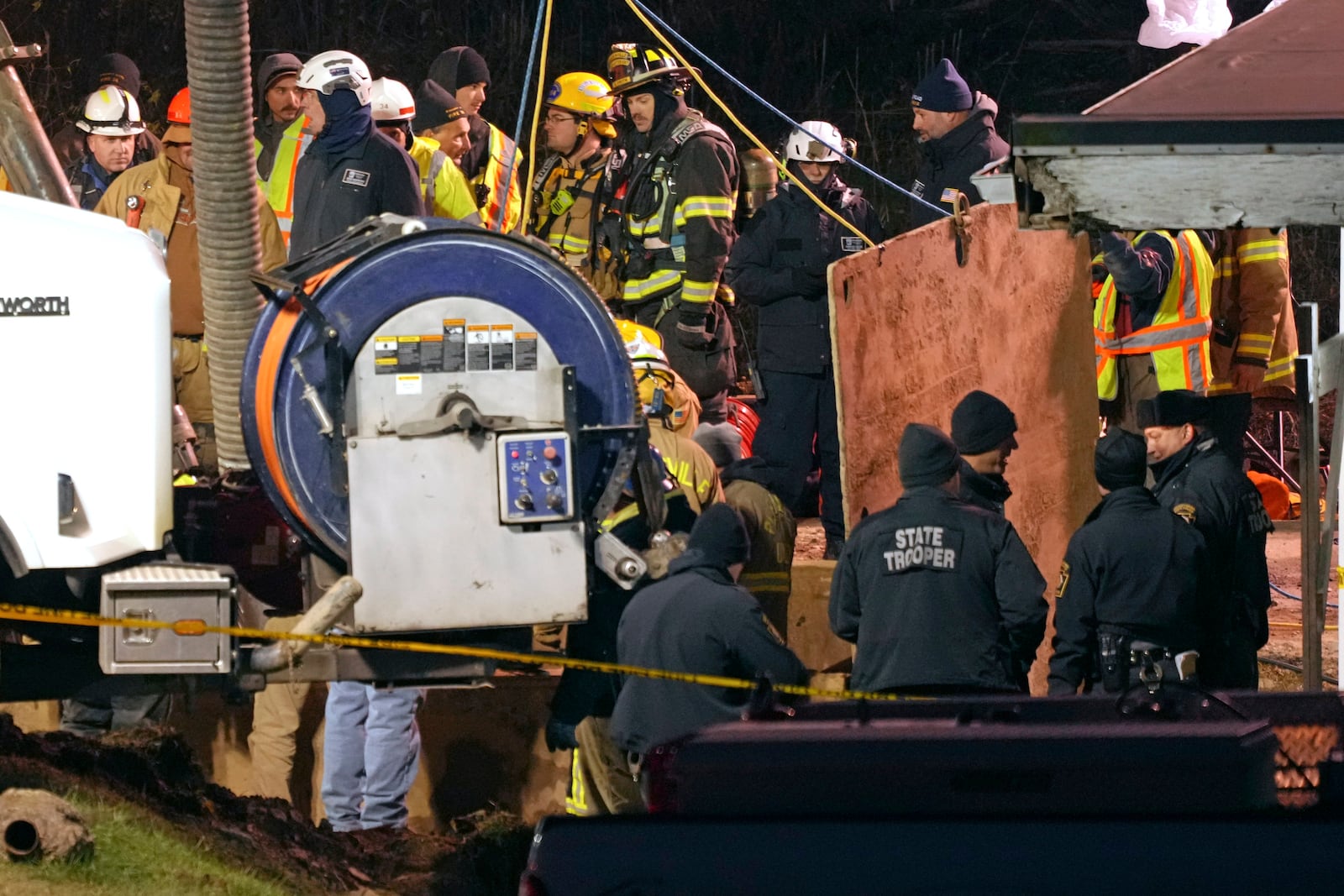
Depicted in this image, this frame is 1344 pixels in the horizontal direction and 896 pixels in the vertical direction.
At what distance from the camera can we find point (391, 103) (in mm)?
11203

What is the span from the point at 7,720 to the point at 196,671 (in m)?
1.93

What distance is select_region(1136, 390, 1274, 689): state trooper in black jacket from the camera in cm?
829

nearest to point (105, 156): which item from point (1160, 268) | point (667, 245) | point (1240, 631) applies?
point (667, 245)

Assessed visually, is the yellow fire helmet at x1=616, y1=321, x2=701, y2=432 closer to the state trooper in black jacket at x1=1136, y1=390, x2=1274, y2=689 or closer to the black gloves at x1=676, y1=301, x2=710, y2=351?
the state trooper in black jacket at x1=1136, y1=390, x2=1274, y2=689

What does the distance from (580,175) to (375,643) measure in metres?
6.16

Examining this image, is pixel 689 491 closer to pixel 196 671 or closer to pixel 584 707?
pixel 584 707

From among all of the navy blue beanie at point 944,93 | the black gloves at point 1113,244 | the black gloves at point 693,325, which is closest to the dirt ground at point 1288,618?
the black gloves at point 1113,244

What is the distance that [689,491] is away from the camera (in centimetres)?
853

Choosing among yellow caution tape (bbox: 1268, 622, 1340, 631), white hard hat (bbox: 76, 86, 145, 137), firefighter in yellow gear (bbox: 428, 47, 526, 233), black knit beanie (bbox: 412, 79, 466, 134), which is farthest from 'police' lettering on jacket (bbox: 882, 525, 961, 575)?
white hard hat (bbox: 76, 86, 145, 137)

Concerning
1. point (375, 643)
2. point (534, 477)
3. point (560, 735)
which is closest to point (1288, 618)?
point (560, 735)

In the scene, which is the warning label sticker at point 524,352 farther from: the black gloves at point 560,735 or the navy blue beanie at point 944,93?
the navy blue beanie at point 944,93

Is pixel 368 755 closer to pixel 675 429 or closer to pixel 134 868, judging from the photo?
pixel 134 868

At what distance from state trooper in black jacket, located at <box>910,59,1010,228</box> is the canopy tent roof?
20.5ft

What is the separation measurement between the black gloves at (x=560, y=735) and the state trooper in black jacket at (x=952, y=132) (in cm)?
422
